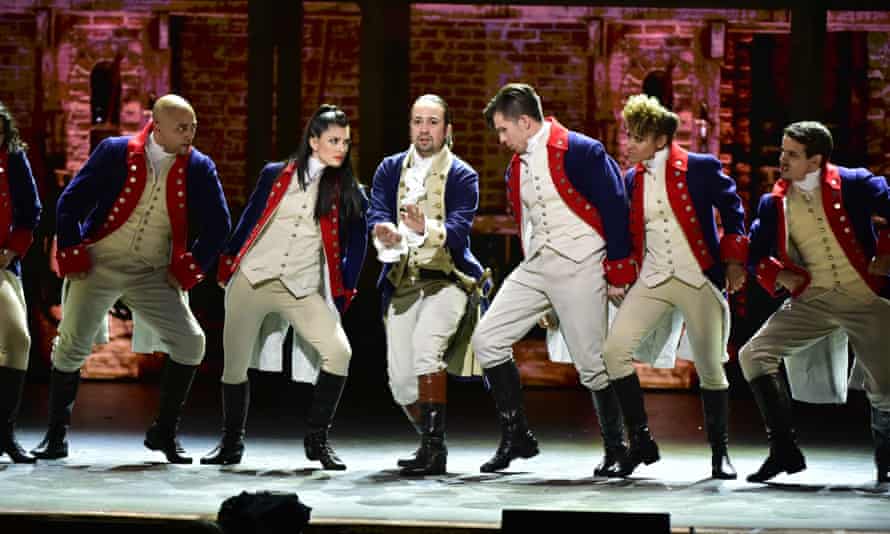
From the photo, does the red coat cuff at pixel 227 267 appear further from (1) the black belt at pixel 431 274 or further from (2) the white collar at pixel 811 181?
(2) the white collar at pixel 811 181

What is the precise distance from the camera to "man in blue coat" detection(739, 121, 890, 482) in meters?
6.31

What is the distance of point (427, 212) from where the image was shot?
6.55 meters

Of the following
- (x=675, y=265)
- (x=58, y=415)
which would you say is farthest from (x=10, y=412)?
(x=675, y=265)

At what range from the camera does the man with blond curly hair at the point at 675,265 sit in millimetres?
6383

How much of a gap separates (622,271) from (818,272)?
0.73 metres

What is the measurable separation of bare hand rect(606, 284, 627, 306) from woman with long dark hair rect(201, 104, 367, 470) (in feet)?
3.19

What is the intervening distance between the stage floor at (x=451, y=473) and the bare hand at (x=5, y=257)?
30.0 inches

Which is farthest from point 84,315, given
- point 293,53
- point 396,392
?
point 293,53

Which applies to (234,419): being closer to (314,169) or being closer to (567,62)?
(314,169)

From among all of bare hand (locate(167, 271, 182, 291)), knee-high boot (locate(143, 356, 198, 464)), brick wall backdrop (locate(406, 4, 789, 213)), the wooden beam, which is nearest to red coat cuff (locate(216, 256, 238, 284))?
bare hand (locate(167, 271, 182, 291))

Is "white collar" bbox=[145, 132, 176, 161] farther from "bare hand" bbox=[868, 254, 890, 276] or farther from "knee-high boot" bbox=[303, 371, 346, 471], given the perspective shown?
"bare hand" bbox=[868, 254, 890, 276]

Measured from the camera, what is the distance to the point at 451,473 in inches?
255

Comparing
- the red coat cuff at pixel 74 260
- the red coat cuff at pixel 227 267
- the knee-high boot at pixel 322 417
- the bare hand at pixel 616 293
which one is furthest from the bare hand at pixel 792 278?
the red coat cuff at pixel 74 260

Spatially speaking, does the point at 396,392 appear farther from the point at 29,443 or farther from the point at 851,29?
the point at 851,29
